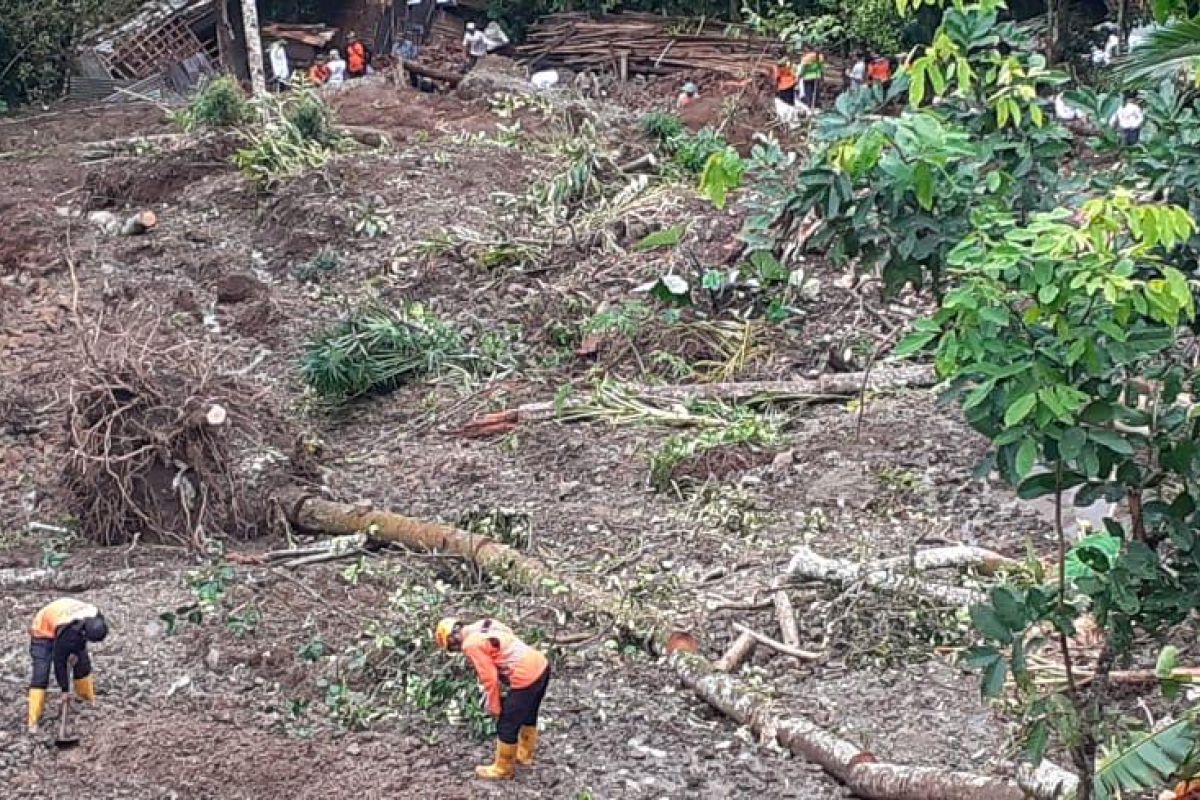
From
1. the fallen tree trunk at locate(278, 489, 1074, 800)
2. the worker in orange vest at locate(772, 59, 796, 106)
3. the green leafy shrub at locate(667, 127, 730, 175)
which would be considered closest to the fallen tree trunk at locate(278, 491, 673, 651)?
the fallen tree trunk at locate(278, 489, 1074, 800)

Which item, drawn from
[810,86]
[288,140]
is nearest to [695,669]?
[288,140]

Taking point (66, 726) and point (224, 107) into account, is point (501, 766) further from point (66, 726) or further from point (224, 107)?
point (224, 107)

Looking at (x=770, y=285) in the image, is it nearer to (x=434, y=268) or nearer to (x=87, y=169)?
(x=434, y=268)

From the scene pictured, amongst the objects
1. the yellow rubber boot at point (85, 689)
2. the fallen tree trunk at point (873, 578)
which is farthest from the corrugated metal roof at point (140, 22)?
the fallen tree trunk at point (873, 578)

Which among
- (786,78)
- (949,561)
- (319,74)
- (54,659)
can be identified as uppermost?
(54,659)

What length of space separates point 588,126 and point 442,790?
11140 mm

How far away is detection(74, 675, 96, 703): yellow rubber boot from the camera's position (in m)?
6.35

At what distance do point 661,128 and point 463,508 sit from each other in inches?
318

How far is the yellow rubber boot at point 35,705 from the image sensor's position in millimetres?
6074

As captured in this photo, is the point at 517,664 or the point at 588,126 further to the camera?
the point at 588,126

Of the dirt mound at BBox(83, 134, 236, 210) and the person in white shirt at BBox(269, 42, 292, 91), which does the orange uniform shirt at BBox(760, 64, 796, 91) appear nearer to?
the dirt mound at BBox(83, 134, 236, 210)

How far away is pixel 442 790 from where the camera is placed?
5.64 m

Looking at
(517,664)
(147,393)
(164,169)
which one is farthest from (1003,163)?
(164,169)

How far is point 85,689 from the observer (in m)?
6.37
